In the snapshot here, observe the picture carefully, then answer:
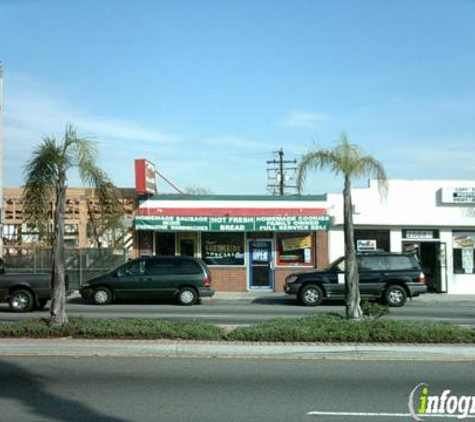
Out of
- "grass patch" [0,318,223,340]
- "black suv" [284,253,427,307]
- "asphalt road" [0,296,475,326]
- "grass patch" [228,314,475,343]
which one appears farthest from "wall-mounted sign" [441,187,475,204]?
"grass patch" [0,318,223,340]

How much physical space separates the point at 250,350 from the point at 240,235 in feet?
55.0

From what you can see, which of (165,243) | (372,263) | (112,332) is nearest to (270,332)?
(112,332)

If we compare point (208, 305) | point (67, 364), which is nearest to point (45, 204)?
point (67, 364)

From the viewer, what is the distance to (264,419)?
632cm

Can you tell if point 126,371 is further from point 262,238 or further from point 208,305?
point 262,238

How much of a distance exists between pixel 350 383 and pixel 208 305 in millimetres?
13475

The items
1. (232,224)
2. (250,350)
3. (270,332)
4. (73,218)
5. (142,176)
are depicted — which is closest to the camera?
(250,350)

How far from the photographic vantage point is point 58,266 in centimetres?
1152

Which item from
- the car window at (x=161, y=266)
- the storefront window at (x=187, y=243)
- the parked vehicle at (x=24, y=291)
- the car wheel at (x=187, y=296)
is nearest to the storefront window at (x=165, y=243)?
the storefront window at (x=187, y=243)

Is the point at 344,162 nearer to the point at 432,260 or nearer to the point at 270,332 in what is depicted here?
the point at 270,332

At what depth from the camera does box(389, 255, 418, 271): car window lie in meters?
20.9

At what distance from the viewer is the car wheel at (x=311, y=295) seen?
20694 millimetres

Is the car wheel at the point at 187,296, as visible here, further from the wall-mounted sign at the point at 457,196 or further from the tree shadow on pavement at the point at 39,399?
the tree shadow on pavement at the point at 39,399

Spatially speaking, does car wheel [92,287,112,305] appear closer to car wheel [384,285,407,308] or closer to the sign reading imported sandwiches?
the sign reading imported sandwiches
